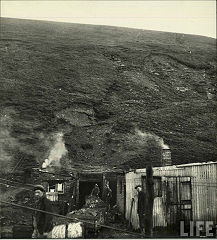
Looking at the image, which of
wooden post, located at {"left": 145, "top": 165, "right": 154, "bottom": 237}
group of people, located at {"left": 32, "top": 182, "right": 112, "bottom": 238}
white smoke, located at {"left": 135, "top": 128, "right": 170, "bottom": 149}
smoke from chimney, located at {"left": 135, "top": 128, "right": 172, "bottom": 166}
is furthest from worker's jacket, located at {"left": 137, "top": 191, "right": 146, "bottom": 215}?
white smoke, located at {"left": 135, "top": 128, "right": 170, "bottom": 149}

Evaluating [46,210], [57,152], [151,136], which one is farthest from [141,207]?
[151,136]

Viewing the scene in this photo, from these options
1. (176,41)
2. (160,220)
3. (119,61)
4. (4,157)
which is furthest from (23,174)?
(176,41)

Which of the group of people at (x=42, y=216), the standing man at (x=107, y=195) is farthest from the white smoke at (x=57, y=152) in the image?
the standing man at (x=107, y=195)

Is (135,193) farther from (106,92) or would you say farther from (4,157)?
(106,92)

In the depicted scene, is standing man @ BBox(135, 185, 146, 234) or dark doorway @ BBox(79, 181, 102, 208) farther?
dark doorway @ BBox(79, 181, 102, 208)

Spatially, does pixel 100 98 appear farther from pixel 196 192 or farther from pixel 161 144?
pixel 196 192

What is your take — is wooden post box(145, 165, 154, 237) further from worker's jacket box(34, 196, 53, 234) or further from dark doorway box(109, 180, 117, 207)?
worker's jacket box(34, 196, 53, 234)
